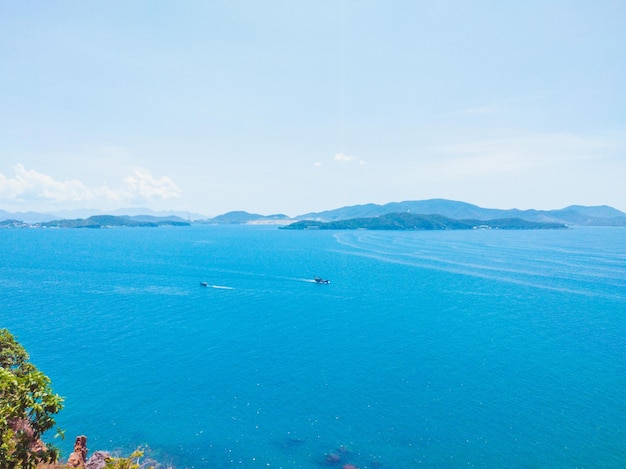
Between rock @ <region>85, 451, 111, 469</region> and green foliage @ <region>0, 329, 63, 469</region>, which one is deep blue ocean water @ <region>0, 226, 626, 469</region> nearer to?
rock @ <region>85, 451, 111, 469</region>

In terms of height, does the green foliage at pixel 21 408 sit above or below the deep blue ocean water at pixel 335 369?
above

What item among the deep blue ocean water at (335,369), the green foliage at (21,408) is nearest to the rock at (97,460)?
the deep blue ocean water at (335,369)

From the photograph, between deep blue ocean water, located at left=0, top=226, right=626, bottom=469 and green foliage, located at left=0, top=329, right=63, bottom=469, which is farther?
deep blue ocean water, located at left=0, top=226, right=626, bottom=469

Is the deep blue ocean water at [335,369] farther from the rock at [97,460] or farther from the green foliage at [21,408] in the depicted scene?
the green foliage at [21,408]

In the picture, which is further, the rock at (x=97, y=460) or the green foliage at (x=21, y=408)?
the rock at (x=97, y=460)

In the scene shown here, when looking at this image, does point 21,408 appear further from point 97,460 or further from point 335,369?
point 335,369

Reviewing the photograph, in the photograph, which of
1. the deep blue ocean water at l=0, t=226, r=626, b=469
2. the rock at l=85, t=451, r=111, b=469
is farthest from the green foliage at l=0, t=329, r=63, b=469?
the deep blue ocean water at l=0, t=226, r=626, b=469
